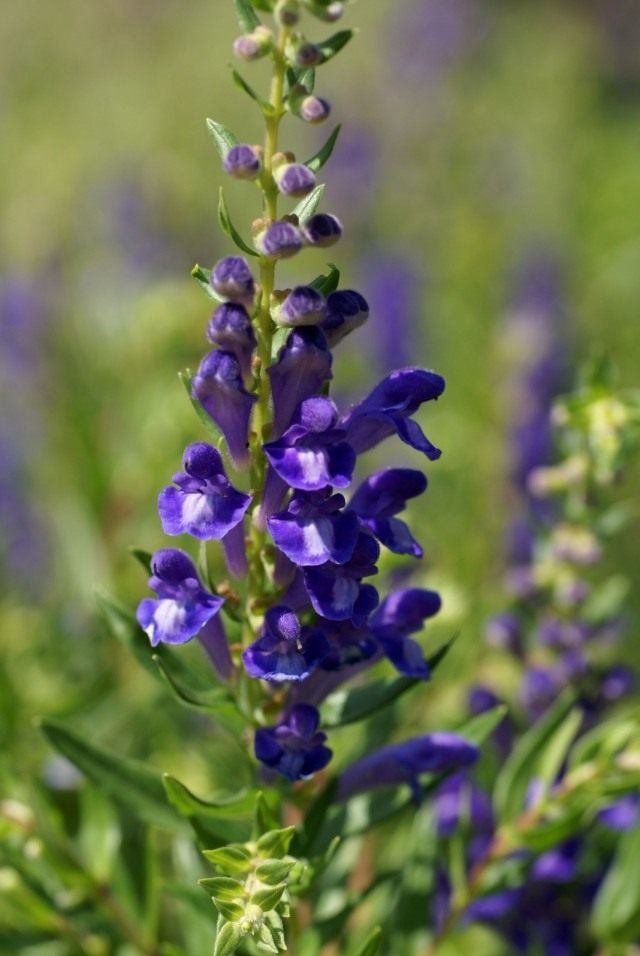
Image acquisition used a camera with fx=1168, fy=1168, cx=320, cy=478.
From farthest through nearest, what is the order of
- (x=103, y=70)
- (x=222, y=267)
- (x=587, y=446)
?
(x=103, y=70), (x=587, y=446), (x=222, y=267)

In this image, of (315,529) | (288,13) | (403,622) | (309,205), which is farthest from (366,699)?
(288,13)

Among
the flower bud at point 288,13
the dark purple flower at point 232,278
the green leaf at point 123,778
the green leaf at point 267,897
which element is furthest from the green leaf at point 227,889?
the flower bud at point 288,13

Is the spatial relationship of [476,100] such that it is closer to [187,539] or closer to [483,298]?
[483,298]

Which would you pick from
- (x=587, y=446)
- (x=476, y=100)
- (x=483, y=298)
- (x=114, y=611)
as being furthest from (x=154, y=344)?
(x=476, y=100)

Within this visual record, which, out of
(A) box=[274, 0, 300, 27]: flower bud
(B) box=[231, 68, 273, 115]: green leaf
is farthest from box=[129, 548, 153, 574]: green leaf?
(A) box=[274, 0, 300, 27]: flower bud

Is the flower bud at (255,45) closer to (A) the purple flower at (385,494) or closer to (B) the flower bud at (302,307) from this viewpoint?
(B) the flower bud at (302,307)

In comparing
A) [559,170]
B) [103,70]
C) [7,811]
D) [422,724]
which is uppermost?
[103,70]

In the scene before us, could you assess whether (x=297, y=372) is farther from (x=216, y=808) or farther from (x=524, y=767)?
(x=524, y=767)
